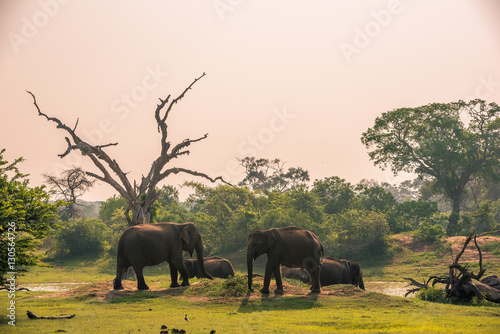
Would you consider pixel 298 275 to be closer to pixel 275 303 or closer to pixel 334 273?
pixel 334 273

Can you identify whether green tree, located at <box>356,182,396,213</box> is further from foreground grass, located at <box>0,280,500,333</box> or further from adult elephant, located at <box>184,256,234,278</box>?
foreground grass, located at <box>0,280,500,333</box>

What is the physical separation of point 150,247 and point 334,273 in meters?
7.83

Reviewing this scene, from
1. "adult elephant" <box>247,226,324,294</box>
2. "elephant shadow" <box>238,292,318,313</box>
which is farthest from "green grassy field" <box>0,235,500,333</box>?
"adult elephant" <box>247,226,324,294</box>

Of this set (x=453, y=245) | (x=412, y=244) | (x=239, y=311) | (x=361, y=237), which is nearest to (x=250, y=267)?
(x=239, y=311)

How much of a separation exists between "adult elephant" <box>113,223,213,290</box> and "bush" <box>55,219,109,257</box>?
24.4 m

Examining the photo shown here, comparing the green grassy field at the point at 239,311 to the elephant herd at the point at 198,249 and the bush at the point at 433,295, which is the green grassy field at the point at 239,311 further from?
the bush at the point at 433,295

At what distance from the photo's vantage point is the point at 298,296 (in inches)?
662

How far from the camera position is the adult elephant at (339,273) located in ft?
69.8

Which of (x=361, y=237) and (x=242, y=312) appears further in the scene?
(x=361, y=237)

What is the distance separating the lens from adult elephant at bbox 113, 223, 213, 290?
60.7 ft

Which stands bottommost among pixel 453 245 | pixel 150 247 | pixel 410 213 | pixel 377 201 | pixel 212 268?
pixel 212 268

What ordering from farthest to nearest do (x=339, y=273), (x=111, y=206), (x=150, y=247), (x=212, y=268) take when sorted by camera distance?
(x=111, y=206), (x=212, y=268), (x=339, y=273), (x=150, y=247)

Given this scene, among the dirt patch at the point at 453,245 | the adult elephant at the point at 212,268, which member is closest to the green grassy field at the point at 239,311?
the adult elephant at the point at 212,268

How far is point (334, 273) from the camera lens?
2144cm
